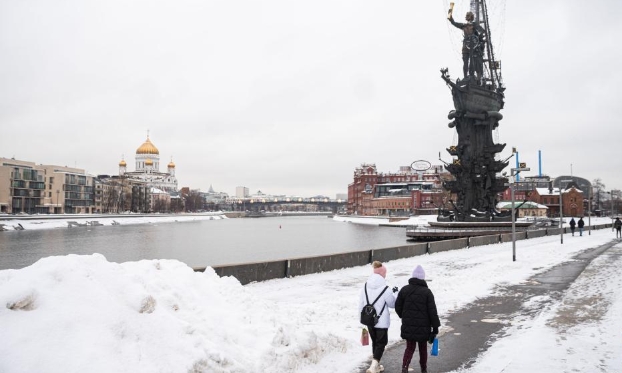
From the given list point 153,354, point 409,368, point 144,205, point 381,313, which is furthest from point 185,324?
point 144,205

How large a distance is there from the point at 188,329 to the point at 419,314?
3718 mm

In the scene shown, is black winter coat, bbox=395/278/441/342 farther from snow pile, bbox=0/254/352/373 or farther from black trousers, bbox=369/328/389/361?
snow pile, bbox=0/254/352/373

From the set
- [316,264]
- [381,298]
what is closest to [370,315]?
[381,298]

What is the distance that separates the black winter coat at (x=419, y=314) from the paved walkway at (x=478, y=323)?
3.71 ft

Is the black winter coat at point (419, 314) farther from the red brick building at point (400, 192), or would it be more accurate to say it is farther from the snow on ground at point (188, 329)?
the red brick building at point (400, 192)

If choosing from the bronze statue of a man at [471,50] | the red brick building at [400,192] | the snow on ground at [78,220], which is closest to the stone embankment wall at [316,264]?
the bronze statue of a man at [471,50]

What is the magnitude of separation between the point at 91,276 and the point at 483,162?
65.6 m

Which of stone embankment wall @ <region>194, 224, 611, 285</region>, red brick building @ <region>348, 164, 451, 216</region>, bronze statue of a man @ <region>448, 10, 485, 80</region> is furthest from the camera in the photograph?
red brick building @ <region>348, 164, 451, 216</region>

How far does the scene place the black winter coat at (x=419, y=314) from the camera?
309 inches

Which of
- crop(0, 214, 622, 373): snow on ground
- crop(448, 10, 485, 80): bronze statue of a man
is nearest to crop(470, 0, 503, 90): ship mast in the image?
crop(448, 10, 485, 80): bronze statue of a man

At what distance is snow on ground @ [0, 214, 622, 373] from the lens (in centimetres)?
669

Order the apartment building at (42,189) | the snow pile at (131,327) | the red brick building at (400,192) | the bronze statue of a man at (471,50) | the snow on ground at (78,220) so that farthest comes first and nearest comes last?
the red brick building at (400,192), the apartment building at (42,189), the snow on ground at (78,220), the bronze statue of a man at (471,50), the snow pile at (131,327)

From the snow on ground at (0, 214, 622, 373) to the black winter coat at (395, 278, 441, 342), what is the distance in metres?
1.47

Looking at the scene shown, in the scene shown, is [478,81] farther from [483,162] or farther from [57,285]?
[57,285]
